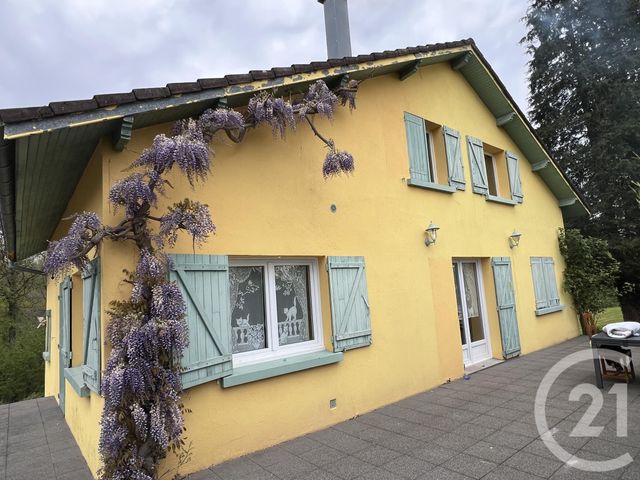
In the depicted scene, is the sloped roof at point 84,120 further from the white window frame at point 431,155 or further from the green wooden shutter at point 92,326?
the white window frame at point 431,155

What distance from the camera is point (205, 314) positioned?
3904mm

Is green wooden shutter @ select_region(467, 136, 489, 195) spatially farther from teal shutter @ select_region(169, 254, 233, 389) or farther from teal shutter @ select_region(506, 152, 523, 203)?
teal shutter @ select_region(169, 254, 233, 389)

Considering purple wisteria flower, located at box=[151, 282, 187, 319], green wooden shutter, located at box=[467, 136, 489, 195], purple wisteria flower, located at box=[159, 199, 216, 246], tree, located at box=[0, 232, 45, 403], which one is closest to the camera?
purple wisteria flower, located at box=[151, 282, 187, 319]

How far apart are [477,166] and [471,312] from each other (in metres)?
2.92

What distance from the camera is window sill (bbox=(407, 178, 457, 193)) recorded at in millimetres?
6370

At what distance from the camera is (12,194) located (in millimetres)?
4105

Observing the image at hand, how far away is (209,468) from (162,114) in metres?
3.37

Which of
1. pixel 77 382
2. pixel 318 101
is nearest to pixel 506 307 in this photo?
pixel 318 101

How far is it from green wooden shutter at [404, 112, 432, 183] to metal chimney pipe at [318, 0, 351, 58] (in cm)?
185

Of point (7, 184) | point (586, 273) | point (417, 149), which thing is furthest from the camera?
point (586, 273)

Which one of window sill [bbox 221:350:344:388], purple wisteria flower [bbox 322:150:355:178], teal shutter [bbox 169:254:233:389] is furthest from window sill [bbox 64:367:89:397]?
purple wisteria flower [bbox 322:150:355:178]

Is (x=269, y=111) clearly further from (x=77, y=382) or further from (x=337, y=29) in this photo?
(x=337, y=29)

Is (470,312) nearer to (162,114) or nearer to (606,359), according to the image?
(606,359)

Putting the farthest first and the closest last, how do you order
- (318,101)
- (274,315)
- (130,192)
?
(318,101), (274,315), (130,192)
